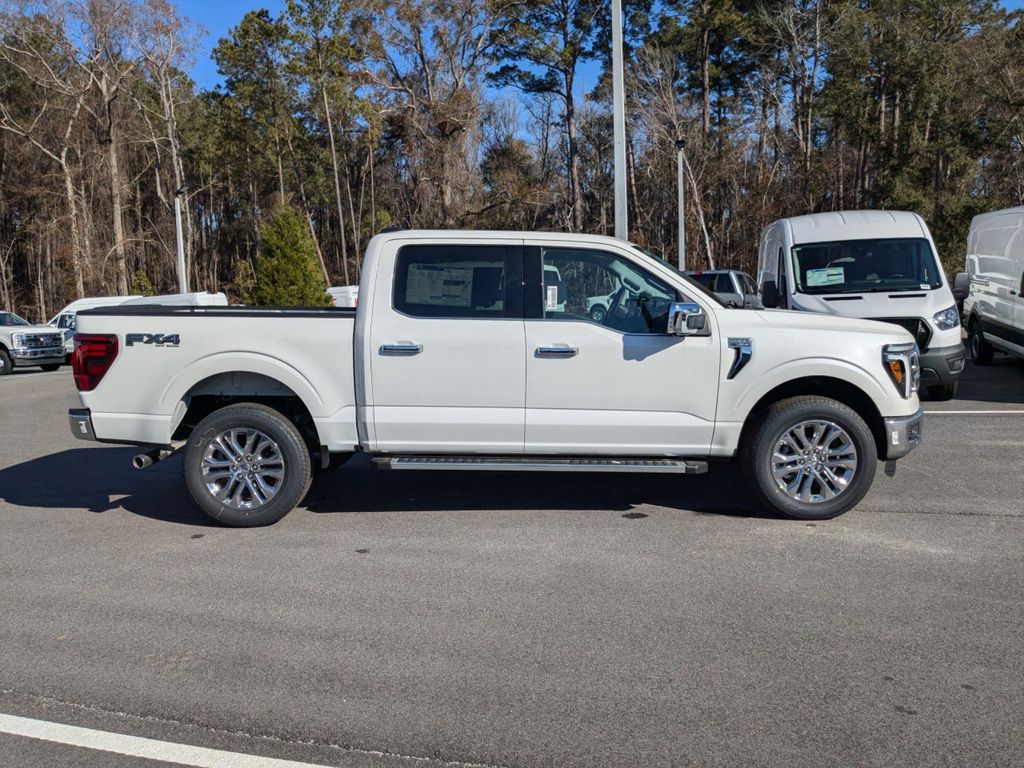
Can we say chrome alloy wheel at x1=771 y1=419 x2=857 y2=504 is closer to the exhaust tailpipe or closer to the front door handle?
the front door handle

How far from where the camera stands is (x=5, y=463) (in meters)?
9.35

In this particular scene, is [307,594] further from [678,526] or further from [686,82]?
[686,82]

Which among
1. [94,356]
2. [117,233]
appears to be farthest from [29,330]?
[117,233]

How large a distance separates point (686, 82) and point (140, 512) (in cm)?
4566

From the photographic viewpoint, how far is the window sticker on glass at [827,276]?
12.1 meters

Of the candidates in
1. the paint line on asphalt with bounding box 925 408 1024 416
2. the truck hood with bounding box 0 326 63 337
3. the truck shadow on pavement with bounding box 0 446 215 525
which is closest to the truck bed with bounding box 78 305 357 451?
the truck shadow on pavement with bounding box 0 446 215 525

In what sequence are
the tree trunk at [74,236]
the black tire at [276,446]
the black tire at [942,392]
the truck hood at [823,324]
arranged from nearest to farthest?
the truck hood at [823,324]
the black tire at [276,446]
the black tire at [942,392]
the tree trunk at [74,236]

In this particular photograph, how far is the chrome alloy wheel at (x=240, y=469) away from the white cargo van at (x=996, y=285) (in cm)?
1053

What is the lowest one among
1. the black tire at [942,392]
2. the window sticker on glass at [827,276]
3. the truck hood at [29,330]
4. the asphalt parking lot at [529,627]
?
the asphalt parking lot at [529,627]

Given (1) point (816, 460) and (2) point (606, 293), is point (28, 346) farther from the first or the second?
(1) point (816, 460)

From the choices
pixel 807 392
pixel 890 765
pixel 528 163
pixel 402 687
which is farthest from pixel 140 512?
pixel 528 163

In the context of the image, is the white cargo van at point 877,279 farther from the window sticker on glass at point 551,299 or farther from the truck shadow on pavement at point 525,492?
the window sticker on glass at point 551,299

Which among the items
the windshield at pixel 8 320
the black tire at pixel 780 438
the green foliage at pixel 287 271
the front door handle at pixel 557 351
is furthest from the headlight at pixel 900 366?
the windshield at pixel 8 320

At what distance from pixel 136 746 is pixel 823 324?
4.96 m
